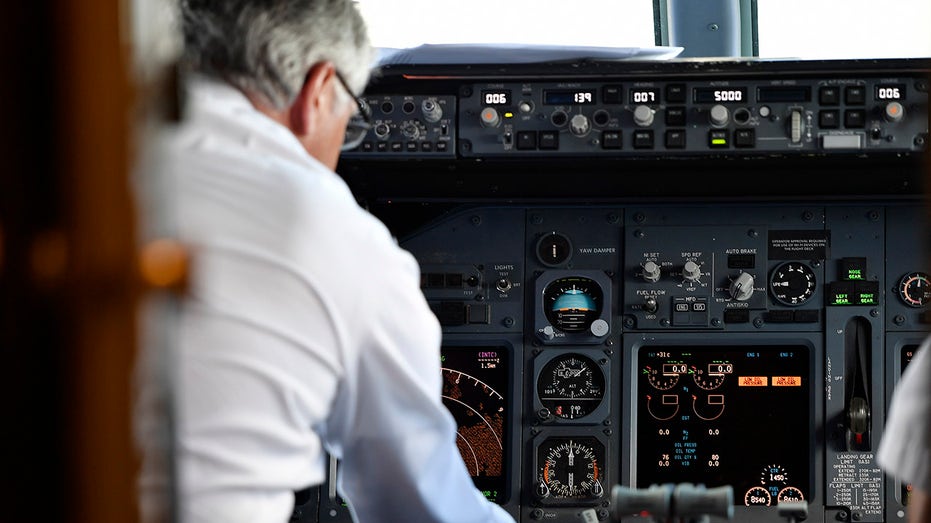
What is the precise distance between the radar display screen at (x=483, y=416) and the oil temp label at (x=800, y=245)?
82 centimetres

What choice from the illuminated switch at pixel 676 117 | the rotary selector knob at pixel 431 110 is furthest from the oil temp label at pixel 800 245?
the rotary selector knob at pixel 431 110

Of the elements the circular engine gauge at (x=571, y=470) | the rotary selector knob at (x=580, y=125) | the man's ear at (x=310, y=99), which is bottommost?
the circular engine gauge at (x=571, y=470)

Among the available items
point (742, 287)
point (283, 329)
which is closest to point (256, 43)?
point (283, 329)

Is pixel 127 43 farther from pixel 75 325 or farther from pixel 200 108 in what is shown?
pixel 200 108

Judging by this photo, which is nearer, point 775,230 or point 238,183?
point 238,183

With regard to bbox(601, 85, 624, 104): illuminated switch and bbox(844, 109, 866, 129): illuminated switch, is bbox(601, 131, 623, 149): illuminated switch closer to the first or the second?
bbox(601, 85, 624, 104): illuminated switch

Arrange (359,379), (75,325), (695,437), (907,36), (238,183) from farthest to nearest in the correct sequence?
(907,36), (695,437), (359,379), (238,183), (75,325)

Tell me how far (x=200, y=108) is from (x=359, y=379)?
42 cm

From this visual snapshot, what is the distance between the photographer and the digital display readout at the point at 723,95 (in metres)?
2.89

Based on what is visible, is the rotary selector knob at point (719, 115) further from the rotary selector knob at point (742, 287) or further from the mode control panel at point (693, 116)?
the rotary selector knob at point (742, 287)

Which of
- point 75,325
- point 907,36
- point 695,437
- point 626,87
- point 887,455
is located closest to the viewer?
point 75,325

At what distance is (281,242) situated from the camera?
1.38 meters

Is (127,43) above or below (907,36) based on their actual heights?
below

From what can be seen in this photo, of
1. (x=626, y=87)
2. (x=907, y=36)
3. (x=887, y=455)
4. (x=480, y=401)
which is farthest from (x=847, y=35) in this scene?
(x=887, y=455)
